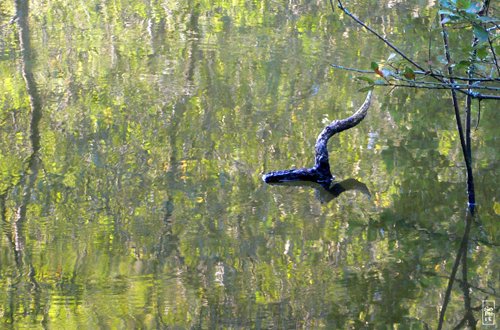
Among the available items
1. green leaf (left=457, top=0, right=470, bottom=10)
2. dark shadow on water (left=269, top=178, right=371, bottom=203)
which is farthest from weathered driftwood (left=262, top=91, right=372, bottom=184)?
green leaf (left=457, top=0, right=470, bottom=10)

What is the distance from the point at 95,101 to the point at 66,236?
2.70 meters

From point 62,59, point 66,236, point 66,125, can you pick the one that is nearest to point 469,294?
point 66,236

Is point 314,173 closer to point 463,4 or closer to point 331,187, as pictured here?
point 331,187

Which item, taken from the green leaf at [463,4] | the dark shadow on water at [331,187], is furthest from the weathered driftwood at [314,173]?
the green leaf at [463,4]

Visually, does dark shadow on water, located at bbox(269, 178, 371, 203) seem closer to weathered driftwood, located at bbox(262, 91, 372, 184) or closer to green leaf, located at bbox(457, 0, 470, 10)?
weathered driftwood, located at bbox(262, 91, 372, 184)

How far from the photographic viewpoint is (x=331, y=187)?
5.69m

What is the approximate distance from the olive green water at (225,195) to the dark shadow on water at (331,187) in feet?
0.09

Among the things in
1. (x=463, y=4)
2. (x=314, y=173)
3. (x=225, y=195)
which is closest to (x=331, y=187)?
(x=314, y=173)

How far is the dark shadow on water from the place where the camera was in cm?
558

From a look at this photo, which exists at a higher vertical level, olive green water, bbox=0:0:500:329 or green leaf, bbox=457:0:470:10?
green leaf, bbox=457:0:470:10

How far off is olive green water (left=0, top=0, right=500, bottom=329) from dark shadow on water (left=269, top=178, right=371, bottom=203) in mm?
28

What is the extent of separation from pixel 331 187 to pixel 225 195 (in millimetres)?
749

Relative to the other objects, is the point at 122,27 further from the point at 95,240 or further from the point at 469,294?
the point at 469,294

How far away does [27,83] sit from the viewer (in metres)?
7.86
